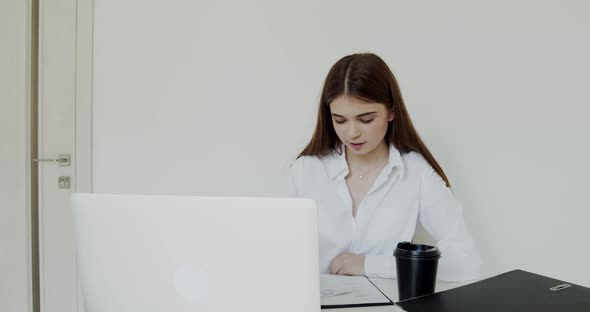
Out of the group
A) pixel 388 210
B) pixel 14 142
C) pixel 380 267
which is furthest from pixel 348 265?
pixel 14 142

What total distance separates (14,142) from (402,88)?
181cm

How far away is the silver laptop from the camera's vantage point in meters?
0.45

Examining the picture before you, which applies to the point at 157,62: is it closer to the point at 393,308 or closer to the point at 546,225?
the point at 393,308

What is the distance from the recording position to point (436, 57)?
1.82 meters

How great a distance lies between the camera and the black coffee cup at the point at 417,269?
762 millimetres

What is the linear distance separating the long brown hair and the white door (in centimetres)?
115

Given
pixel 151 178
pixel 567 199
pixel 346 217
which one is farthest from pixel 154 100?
pixel 567 199

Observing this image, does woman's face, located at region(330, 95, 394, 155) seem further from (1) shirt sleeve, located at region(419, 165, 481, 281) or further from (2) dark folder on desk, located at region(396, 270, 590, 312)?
(2) dark folder on desk, located at region(396, 270, 590, 312)

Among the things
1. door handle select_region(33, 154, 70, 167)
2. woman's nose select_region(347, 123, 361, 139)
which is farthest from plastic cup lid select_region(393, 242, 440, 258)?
door handle select_region(33, 154, 70, 167)

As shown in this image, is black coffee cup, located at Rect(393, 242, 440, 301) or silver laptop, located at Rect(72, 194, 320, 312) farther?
black coffee cup, located at Rect(393, 242, 440, 301)

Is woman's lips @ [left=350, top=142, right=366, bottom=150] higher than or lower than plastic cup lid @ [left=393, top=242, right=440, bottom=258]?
higher

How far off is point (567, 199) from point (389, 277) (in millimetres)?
1195

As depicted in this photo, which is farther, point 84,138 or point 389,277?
point 84,138

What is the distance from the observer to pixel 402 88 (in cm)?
183
